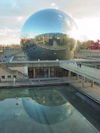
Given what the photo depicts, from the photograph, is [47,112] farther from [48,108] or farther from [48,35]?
[48,35]

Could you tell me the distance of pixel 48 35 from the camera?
2230 cm

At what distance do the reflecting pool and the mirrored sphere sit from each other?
873cm

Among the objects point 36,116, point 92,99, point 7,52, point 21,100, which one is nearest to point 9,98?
point 21,100

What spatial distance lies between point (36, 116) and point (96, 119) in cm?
480

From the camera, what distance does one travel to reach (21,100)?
1396 cm

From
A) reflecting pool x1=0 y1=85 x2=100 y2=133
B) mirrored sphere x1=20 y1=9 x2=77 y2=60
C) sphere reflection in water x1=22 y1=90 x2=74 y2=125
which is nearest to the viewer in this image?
reflecting pool x1=0 y1=85 x2=100 y2=133

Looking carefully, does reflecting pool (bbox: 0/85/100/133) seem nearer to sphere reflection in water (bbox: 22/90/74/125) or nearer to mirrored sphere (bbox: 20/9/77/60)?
sphere reflection in water (bbox: 22/90/74/125)

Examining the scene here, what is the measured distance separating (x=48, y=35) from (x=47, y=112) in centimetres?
1446

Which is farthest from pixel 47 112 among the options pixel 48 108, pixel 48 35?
pixel 48 35

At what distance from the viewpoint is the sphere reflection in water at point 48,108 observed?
33.6 feet

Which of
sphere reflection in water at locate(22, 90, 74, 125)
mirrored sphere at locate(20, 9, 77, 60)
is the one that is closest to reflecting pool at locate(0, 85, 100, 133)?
sphere reflection in water at locate(22, 90, 74, 125)

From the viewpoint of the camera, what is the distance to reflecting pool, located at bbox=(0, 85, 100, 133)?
900 centimetres

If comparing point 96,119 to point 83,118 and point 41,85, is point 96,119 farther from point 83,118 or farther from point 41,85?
point 41,85

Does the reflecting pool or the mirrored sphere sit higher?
the mirrored sphere
